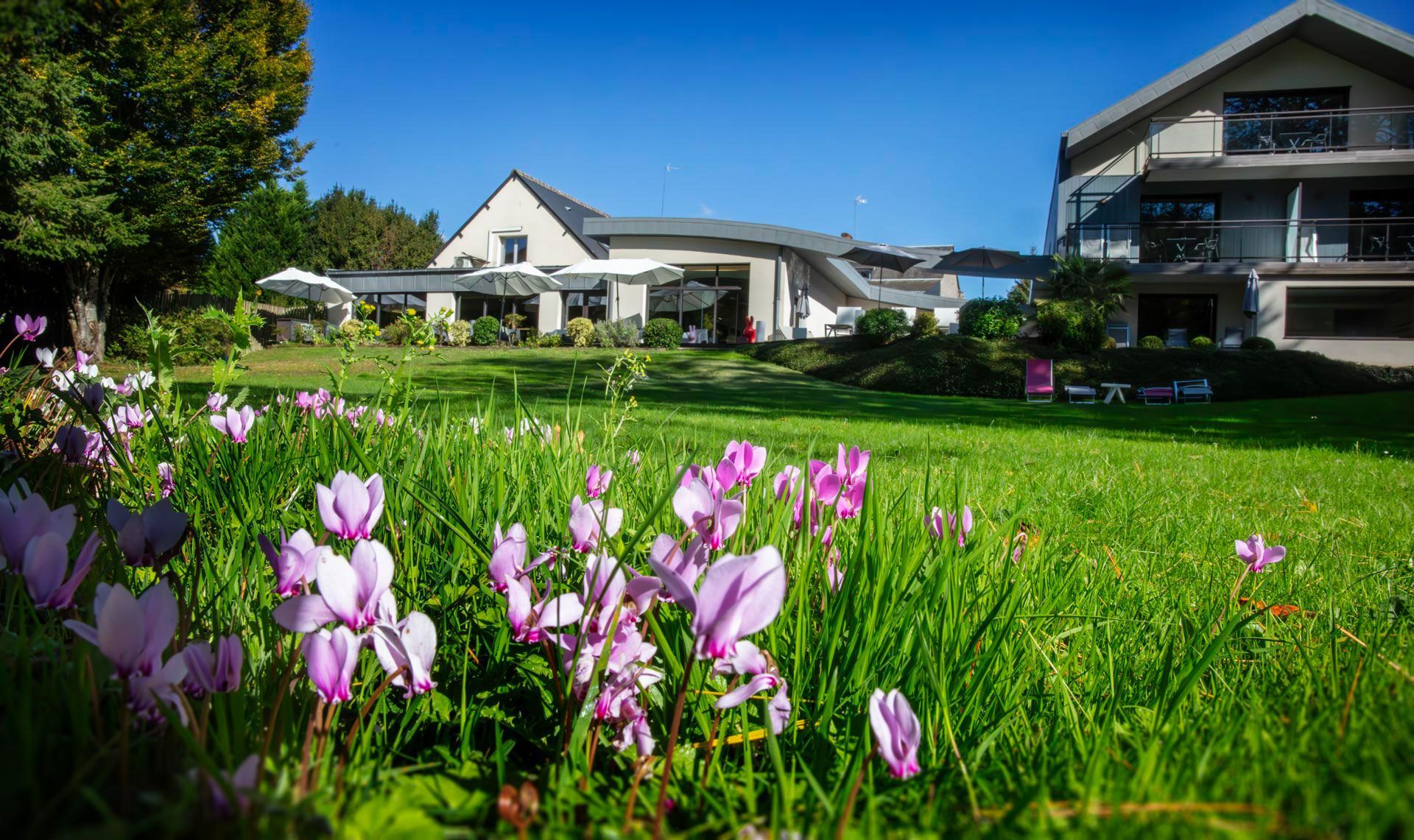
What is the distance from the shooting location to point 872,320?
75.5 ft

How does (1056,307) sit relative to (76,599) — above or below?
above

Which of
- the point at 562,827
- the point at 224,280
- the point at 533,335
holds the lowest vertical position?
the point at 562,827

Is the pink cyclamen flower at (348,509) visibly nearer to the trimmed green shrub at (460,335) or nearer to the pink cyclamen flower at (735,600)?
the pink cyclamen flower at (735,600)

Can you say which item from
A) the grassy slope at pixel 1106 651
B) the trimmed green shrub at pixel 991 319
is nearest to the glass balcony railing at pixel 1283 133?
the trimmed green shrub at pixel 991 319

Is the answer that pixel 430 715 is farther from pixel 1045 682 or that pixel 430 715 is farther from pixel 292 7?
pixel 292 7

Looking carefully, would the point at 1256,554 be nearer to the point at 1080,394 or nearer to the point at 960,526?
the point at 960,526

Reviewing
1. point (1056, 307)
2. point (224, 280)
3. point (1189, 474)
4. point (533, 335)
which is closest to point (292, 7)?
point (533, 335)

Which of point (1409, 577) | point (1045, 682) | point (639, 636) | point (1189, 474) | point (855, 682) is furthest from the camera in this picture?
point (1189, 474)

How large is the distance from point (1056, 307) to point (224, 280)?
3628 cm

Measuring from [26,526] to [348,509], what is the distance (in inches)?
13.2

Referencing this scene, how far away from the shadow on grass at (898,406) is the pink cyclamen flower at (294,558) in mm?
3603

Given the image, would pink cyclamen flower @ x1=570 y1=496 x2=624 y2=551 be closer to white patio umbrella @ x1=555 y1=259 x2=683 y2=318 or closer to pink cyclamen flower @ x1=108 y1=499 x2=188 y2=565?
pink cyclamen flower @ x1=108 y1=499 x2=188 y2=565

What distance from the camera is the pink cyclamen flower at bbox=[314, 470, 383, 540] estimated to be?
104 cm

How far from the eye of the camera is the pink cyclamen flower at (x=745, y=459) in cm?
161
